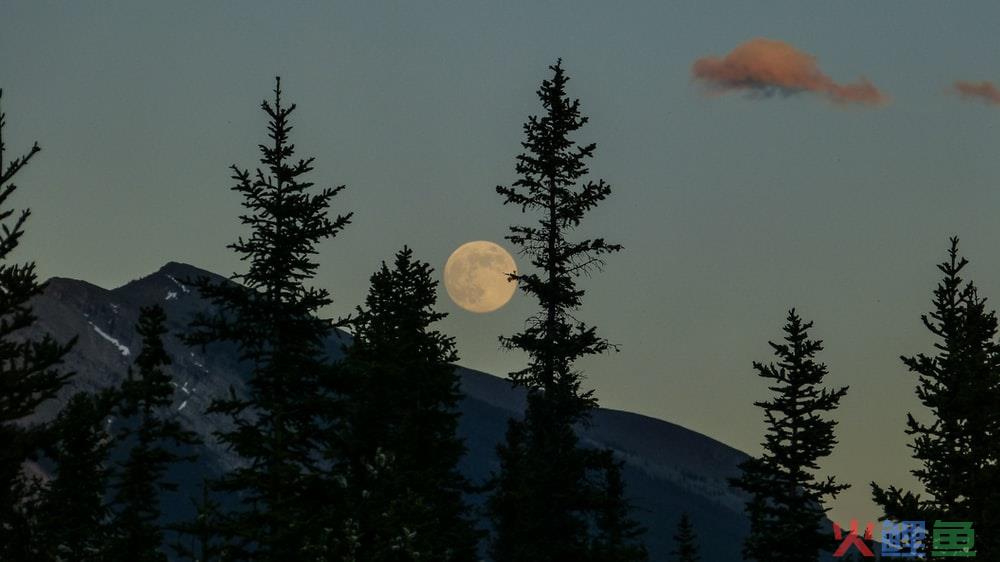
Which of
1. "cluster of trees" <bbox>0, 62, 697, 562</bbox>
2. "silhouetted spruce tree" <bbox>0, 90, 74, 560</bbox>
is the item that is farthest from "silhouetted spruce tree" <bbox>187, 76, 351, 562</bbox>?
"silhouetted spruce tree" <bbox>0, 90, 74, 560</bbox>

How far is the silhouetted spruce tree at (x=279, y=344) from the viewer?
103ft

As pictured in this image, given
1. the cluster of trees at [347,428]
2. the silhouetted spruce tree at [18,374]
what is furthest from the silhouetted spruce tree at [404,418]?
the silhouetted spruce tree at [18,374]

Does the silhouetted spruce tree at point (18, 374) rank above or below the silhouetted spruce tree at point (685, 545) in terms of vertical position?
below

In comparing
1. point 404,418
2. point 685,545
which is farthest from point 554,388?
point 685,545

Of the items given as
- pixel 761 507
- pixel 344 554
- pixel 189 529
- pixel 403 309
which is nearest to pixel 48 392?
pixel 189 529

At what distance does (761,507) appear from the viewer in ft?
170

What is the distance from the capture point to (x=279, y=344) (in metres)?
33.3

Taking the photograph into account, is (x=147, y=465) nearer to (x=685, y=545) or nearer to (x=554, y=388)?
(x=554, y=388)

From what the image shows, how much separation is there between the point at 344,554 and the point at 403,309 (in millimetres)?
12679

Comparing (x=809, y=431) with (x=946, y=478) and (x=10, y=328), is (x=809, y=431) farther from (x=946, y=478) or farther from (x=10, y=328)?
(x=10, y=328)

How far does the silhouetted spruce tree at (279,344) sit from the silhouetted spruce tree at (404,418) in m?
1.53

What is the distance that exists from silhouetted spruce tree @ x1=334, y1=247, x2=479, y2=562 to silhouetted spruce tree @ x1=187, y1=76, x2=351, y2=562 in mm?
1532

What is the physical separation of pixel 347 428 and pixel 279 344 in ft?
19.2

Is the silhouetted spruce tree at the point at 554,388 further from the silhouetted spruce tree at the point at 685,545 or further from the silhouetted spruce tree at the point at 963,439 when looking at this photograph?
the silhouetted spruce tree at the point at 685,545
